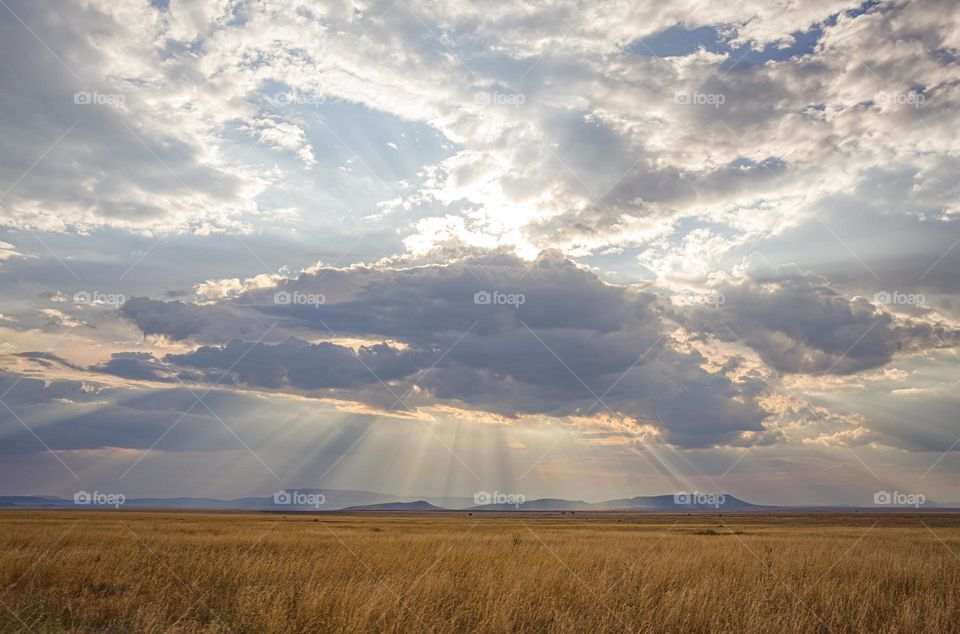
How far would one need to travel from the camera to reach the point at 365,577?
13836mm

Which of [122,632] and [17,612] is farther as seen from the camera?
[17,612]

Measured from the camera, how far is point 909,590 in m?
13.9

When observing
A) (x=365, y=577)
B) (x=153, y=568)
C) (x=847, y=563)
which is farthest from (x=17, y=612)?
(x=847, y=563)

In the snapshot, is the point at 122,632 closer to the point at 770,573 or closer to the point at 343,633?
the point at 343,633

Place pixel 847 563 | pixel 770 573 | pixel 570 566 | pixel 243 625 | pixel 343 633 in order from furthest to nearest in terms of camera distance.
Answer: pixel 847 563
pixel 570 566
pixel 770 573
pixel 243 625
pixel 343 633

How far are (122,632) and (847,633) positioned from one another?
10.8 metres

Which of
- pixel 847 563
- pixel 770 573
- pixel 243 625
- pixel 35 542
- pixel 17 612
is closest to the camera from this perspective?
pixel 243 625

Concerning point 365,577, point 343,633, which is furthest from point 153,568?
point 343,633

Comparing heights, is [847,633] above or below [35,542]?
above

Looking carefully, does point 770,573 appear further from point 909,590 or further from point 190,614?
point 190,614

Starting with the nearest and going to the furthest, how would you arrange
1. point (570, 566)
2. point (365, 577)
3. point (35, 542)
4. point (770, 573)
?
point (770, 573), point (365, 577), point (570, 566), point (35, 542)

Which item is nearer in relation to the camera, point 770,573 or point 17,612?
point 17,612

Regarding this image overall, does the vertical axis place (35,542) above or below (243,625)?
below

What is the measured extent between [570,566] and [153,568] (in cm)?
995
